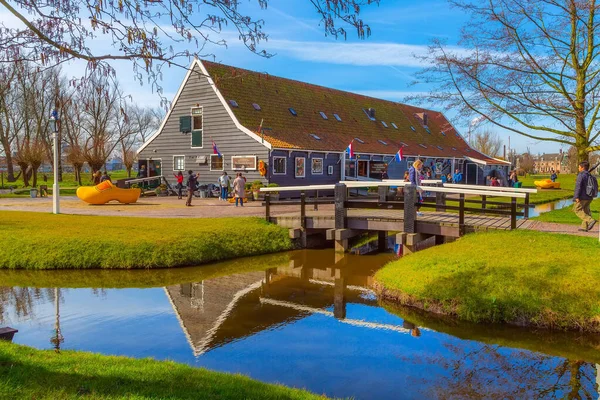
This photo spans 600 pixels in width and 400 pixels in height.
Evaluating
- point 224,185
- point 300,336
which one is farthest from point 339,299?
point 224,185

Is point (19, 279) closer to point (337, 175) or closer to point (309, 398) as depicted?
point (309, 398)

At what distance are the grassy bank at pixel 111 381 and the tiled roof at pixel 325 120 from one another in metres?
17.7

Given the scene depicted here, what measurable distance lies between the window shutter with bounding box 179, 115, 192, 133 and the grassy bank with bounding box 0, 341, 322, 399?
25055mm

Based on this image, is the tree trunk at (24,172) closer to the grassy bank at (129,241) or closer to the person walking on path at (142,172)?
the person walking on path at (142,172)

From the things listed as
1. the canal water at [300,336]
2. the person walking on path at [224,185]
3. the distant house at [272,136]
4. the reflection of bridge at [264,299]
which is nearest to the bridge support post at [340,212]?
the reflection of bridge at [264,299]

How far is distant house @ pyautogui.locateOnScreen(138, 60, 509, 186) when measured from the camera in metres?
27.3

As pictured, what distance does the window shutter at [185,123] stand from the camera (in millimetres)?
29875

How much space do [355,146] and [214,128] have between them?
8.59 metres

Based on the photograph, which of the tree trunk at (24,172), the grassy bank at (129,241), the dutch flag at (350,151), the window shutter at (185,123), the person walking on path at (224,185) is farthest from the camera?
the tree trunk at (24,172)

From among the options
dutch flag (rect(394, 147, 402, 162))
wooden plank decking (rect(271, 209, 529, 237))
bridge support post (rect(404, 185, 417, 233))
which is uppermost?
dutch flag (rect(394, 147, 402, 162))

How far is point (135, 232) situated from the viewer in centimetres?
1395

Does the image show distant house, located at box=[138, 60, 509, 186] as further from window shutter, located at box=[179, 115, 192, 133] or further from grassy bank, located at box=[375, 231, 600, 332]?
grassy bank, located at box=[375, 231, 600, 332]

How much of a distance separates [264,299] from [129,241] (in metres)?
4.68

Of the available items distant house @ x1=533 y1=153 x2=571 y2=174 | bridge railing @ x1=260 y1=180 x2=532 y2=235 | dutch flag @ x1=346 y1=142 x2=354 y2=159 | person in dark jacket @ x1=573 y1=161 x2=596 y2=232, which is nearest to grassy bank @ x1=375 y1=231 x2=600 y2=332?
bridge railing @ x1=260 y1=180 x2=532 y2=235
